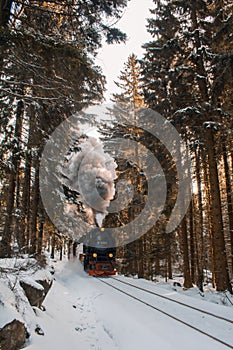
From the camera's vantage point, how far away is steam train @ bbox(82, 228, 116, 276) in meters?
16.3

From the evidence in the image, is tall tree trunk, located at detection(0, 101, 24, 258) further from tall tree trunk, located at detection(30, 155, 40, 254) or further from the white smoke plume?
the white smoke plume

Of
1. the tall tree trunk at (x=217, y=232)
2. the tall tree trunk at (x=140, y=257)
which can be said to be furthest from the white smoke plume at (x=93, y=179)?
the tall tree trunk at (x=217, y=232)

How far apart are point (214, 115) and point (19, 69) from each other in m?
7.51

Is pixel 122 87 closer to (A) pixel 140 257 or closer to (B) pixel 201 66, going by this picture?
(B) pixel 201 66

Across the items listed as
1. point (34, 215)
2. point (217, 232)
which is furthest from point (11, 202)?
point (217, 232)

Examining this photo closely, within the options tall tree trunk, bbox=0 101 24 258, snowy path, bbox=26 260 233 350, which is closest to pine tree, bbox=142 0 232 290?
snowy path, bbox=26 260 233 350

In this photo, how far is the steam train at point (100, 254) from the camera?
16.3 m

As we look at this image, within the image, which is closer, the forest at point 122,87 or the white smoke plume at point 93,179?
the forest at point 122,87

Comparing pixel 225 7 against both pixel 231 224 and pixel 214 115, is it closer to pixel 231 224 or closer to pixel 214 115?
pixel 214 115

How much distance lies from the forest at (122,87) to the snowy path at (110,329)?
267cm

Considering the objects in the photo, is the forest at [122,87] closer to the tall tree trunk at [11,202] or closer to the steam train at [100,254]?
the tall tree trunk at [11,202]

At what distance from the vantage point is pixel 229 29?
8.45 metres

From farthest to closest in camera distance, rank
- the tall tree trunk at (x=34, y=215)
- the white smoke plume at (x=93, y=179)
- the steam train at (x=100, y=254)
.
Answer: the white smoke plume at (x=93, y=179) < the steam train at (x=100, y=254) < the tall tree trunk at (x=34, y=215)

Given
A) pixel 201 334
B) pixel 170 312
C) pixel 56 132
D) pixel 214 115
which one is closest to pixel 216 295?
pixel 170 312
